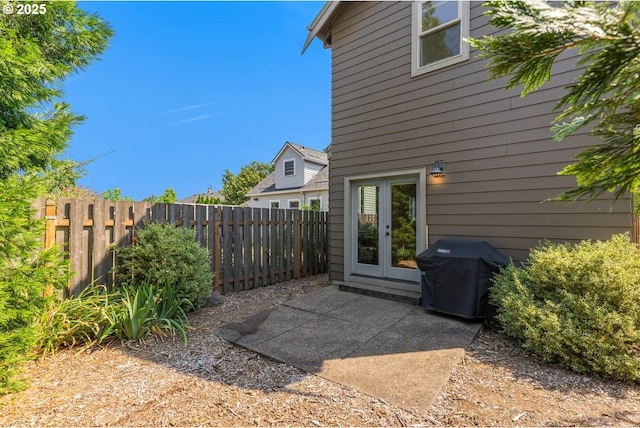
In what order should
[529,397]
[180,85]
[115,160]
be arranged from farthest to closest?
[180,85], [115,160], [529,397]

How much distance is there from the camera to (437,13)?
5.22 meters

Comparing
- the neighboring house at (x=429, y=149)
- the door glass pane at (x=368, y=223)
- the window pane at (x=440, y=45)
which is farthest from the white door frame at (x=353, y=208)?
the window pane at (x=440, y=45)

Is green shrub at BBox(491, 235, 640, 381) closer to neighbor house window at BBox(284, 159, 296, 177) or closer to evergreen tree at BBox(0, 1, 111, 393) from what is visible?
evergreen tree at BBox(0, 1, 111, 393)

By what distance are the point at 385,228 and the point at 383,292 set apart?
1.22m

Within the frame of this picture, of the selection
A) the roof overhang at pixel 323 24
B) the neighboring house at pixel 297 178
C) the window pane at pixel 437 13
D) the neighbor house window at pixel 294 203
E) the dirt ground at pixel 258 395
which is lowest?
the dirt ground at pixel 258 395

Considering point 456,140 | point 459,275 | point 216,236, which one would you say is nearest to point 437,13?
point 456,140

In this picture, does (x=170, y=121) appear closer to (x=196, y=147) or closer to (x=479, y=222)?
(x=196, y=147)

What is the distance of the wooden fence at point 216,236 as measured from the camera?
3.99m

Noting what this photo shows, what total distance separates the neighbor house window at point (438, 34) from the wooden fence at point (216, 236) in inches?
162

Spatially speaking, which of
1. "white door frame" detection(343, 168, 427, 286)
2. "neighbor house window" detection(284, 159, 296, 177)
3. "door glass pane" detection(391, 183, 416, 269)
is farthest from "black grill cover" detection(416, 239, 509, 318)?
"neighbor house window" detection(284, 159, 296, 177)

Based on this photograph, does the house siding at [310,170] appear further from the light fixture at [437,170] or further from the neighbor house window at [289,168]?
the light fixture at [437,170]

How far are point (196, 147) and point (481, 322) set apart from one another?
50.1 ft

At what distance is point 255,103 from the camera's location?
17844mm

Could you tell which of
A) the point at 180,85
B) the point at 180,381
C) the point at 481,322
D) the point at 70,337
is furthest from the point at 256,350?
the point at 180,85
